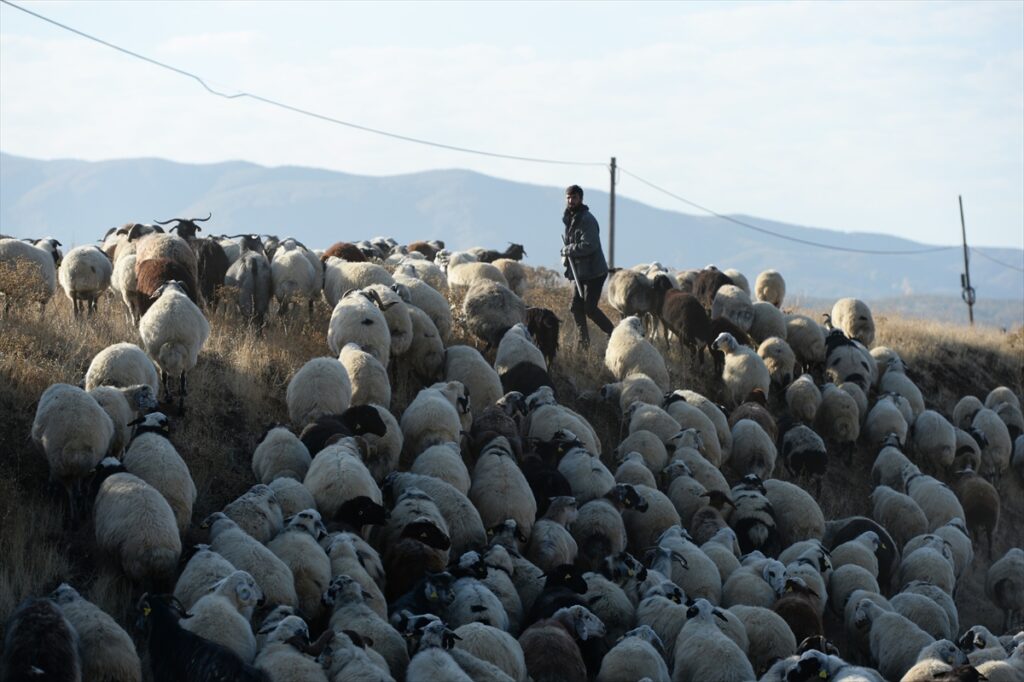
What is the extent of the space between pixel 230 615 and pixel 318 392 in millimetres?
4742

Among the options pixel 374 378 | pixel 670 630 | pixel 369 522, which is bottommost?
pixel 670 630

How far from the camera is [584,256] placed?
1838 cm

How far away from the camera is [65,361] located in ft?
44.2

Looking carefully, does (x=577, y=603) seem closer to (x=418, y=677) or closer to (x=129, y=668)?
(x=418, y=677)

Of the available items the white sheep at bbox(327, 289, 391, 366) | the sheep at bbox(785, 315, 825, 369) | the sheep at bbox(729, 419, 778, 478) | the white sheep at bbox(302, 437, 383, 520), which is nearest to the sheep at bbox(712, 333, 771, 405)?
the sheep at bbox(729, 419, 778, 478)

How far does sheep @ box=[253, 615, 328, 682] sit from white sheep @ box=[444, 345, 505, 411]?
22.0ft

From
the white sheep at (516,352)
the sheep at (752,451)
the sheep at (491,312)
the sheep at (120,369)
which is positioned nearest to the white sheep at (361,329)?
the white sheep at (516,352)

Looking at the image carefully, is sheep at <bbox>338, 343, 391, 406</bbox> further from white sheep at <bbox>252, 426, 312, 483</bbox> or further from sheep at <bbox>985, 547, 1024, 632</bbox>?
sheep at <bbox>985, 547, 1024, 632</bbox>

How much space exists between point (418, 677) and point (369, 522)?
2.73m

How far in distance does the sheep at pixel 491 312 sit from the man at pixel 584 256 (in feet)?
3.88

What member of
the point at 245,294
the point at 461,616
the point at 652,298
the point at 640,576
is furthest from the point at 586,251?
the point at 461,616

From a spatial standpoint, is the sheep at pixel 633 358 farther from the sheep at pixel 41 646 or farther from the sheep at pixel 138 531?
the sheep at pixel 41 646

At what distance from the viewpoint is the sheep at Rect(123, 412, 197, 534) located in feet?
35.2

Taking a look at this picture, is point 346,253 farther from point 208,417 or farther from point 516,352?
point 208,417
